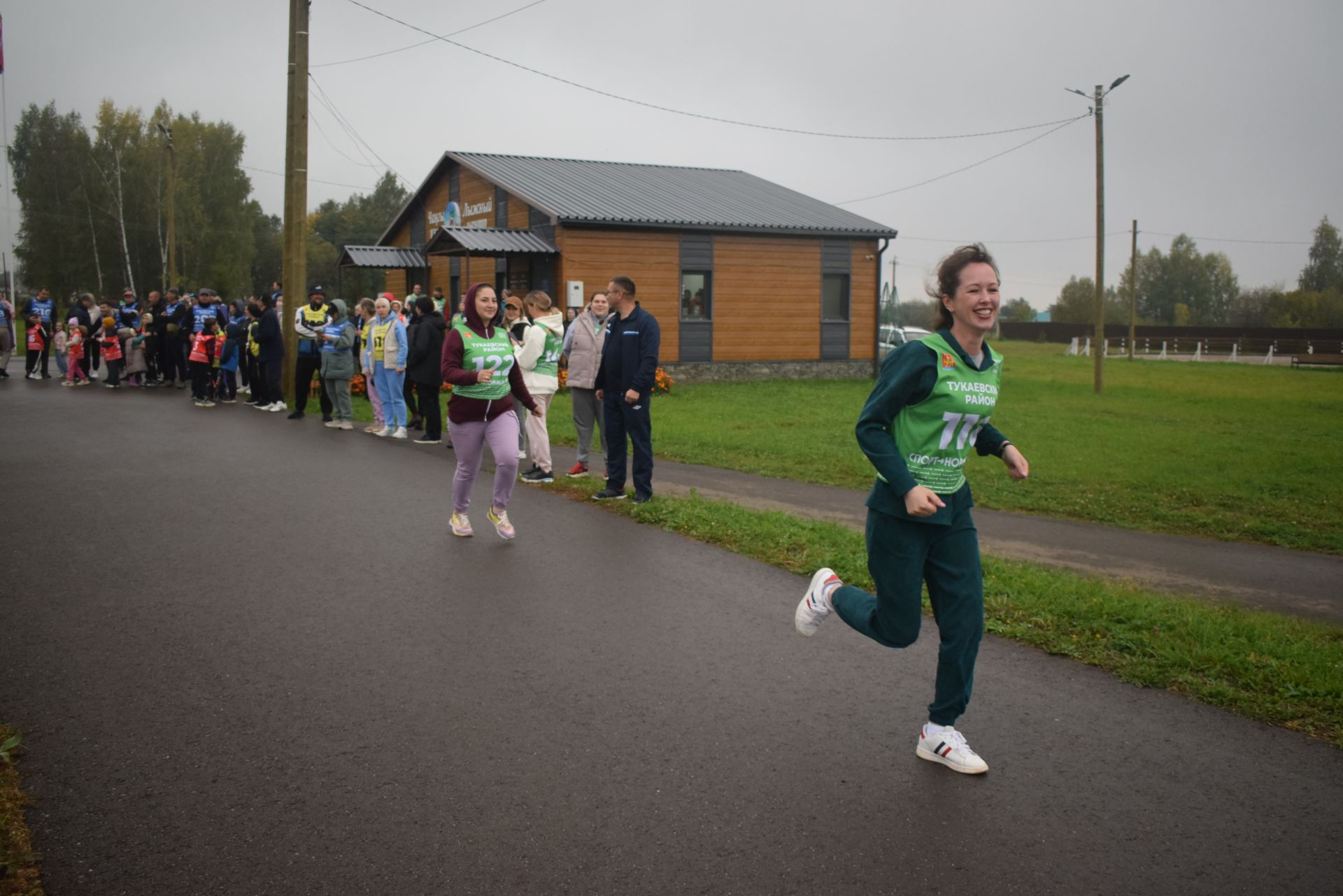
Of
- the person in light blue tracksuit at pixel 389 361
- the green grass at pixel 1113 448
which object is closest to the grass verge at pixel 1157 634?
the green grass at pixel 1113 448

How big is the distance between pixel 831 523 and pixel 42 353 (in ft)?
75.7

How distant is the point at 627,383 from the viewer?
10289 millimetres

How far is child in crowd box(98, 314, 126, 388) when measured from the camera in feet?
74.2

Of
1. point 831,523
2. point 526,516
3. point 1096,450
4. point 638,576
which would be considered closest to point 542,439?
point 526,516

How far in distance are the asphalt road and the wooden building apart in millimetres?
20194

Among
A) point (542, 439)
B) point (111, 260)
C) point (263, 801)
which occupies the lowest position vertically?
point (263, 801)

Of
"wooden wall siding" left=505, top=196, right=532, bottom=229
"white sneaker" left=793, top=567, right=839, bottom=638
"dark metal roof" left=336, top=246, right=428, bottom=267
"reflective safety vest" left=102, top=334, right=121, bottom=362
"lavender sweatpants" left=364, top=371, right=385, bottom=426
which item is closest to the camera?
"white sneaker" left=793, top=567, right=839, bottom=638

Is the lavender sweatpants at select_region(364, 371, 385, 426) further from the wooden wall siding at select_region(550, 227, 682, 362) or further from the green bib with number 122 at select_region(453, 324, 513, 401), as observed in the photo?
the wooden wall siding at select_region(550, 227, 682, 362)

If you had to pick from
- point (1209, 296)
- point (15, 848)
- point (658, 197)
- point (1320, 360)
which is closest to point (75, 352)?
point (658, 197)

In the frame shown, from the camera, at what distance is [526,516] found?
9695 millimetres

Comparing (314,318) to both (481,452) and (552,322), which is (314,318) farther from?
(481,452)

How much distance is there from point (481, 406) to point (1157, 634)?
5.15 meters

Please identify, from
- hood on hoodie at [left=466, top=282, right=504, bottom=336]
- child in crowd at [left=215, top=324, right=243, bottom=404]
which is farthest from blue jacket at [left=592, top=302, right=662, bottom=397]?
child in crowd at [left=215, top=324, right=243, bottom=404]

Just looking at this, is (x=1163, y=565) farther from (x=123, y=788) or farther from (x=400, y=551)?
(x=123, y=788)
